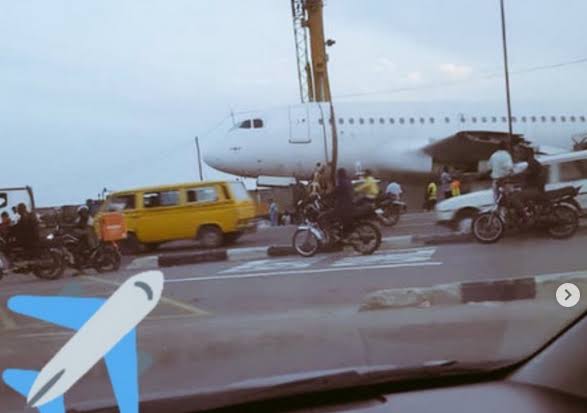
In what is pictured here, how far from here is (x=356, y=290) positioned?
2.01m

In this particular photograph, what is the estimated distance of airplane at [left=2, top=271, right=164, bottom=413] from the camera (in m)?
1.47

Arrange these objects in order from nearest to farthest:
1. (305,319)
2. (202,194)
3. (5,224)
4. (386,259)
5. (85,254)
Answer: (5,224) → (85,254) → (202,194) → (305,319) → (386,259)

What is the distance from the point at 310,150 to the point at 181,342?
24.9 inches

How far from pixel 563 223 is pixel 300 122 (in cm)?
89

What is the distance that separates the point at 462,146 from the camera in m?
2.05

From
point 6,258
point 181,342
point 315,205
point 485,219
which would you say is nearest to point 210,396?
point 181,342

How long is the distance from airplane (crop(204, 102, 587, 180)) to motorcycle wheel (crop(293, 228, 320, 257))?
0.52 ft

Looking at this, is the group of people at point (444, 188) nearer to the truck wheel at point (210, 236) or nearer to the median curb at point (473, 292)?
the median curb at point (473, 292)

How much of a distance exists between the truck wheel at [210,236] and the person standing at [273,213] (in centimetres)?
17

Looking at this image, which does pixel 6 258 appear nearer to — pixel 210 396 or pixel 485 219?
pixel 210 396

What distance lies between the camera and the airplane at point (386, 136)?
6.11 feet

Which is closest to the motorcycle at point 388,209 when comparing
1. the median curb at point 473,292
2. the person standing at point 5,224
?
the median curb at point 473,292

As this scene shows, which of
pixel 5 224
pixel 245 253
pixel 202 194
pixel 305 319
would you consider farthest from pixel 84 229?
pixel 305 319

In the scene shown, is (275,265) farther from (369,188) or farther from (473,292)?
(473,292)
